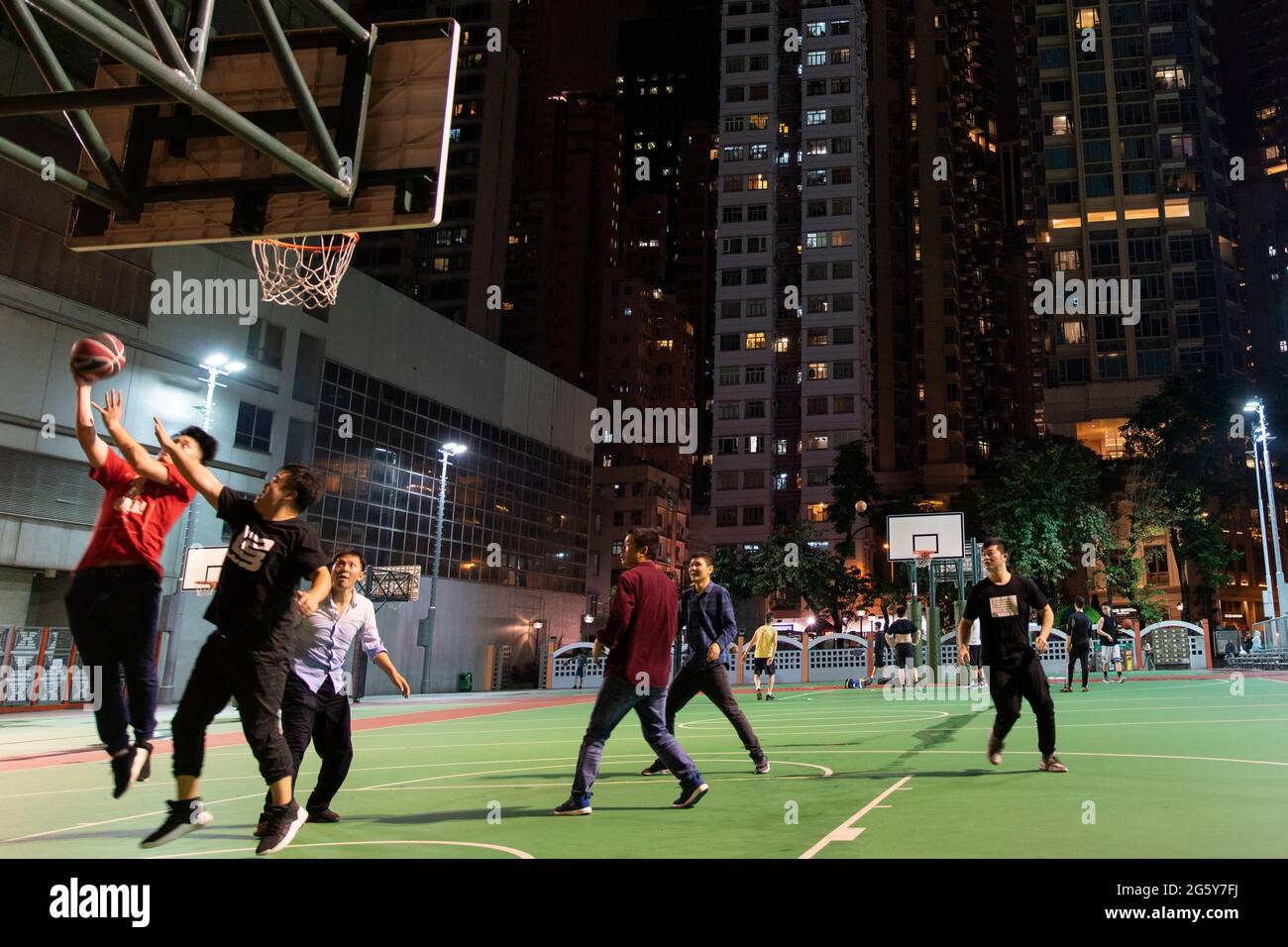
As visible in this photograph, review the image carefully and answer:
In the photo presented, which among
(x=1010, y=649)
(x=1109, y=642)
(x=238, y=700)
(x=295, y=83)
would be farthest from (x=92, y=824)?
(x=1109, y=642)

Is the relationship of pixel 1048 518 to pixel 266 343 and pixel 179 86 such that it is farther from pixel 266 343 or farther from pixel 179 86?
pixel 179 86

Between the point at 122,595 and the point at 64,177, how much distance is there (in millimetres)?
4002

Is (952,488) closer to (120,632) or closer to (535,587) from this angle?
(535,587)

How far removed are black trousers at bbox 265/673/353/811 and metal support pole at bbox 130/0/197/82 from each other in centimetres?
427

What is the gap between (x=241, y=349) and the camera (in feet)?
122

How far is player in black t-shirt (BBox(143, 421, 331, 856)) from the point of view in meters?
5.63

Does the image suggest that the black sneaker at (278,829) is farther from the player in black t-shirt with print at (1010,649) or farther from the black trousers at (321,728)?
the player in black t-shirt with print at (1010,649)

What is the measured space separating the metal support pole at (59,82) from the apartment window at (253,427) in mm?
30527

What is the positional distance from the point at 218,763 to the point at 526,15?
129369mm

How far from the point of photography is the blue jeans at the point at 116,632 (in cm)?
579

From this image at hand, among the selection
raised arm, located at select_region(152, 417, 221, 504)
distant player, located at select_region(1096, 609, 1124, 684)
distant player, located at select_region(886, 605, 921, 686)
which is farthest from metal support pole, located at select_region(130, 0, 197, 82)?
distant player, located at select_region(1096, 609, 1124, 684)

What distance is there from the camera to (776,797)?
7.68m

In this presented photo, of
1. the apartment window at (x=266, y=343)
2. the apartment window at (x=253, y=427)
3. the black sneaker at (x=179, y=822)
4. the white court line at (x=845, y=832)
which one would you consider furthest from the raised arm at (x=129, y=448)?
the apartment window at (x=266, y=343)

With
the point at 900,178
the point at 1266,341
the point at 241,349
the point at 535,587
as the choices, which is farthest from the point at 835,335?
the point at 1266,341
